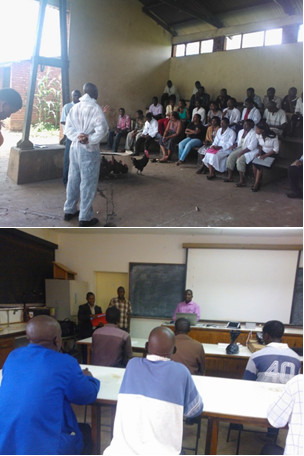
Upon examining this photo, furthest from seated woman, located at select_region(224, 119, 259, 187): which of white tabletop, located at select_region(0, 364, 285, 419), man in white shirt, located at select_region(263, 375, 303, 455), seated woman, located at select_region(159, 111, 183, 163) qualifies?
man in white shirt, located at select_region(263, 375, 303, 455)

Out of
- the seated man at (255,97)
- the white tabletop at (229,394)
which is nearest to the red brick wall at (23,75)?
the seated man at (255,97)

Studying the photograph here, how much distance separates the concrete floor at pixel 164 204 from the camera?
9.15 feet

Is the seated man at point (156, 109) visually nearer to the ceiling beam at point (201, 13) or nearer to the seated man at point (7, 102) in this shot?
the ceiling beam at point (201, 13)

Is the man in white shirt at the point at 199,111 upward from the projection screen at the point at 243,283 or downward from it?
upward

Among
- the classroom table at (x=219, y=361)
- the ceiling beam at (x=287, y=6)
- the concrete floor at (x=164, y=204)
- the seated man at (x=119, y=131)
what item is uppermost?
the ceiling beam at (x=287, y=6)

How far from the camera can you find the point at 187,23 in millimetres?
2604

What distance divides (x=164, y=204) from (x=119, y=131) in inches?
29.8

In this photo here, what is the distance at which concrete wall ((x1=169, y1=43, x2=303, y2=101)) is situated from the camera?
2.50m

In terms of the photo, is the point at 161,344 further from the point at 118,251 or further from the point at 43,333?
the point at 118,251

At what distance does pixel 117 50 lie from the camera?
2.86m

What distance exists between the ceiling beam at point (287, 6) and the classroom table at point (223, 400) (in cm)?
216

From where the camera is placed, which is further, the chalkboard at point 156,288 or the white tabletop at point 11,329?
the chalkboard at point 156,288

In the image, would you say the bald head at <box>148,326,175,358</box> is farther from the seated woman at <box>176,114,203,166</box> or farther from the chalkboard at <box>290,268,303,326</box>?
the chalkboard at <box>290,268,303,326</box>

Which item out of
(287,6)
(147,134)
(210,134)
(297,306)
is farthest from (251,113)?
(297,306)
